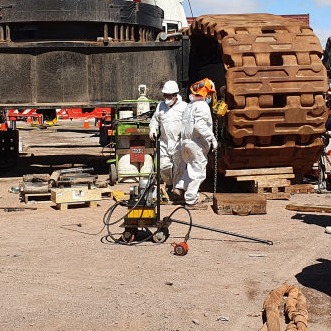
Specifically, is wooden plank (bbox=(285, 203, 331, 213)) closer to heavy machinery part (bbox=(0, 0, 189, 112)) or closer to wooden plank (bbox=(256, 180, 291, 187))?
wooden plank (bbox=(256, 180, 291, 187))

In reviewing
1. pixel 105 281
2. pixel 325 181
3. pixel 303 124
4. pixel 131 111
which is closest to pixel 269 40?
pixel 303 124

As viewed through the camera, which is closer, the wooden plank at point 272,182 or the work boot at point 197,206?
the work boot at point 197,206

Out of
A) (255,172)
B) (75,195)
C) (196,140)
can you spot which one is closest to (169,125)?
(196,140)

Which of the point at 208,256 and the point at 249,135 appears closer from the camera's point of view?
the point at 208,256

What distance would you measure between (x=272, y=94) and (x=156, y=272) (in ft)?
12.6

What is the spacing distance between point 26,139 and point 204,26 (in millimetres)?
14288

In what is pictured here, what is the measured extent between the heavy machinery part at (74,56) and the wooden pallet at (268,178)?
287 centimetres

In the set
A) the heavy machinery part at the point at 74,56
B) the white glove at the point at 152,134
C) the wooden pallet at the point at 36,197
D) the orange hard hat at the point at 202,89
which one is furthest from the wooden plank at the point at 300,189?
the wooden pallet at the point at 36,197

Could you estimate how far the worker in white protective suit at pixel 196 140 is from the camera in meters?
8.56

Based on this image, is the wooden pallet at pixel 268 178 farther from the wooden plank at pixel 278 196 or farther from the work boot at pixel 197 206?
the work boot at pixel 197 206

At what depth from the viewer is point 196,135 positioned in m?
8.65

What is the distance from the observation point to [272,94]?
8.58 metres

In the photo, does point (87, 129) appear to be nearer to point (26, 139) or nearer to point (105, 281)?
point (26, 139)

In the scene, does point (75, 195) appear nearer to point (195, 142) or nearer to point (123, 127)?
point (195, 142)
